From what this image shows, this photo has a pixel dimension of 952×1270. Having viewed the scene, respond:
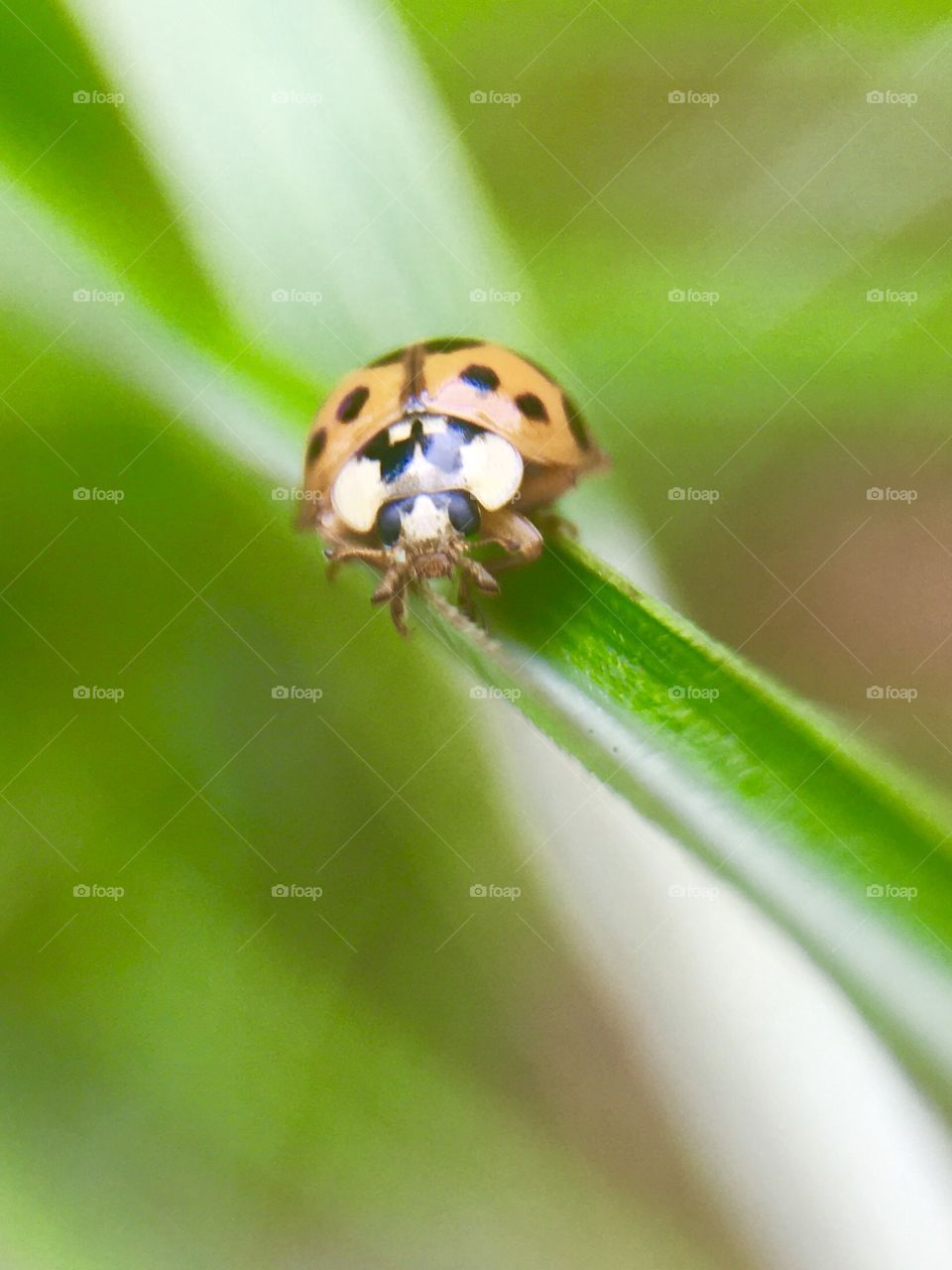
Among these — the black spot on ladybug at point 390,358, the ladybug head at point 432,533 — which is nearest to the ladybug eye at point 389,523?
the ladybug head at point 432,533

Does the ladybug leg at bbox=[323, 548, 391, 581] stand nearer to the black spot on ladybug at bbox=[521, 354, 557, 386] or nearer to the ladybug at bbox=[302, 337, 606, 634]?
the ladybug at bbox=[302, 337, 606, 634]

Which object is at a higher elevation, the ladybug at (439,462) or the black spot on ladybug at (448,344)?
the black spot on ladybug at (448,344)

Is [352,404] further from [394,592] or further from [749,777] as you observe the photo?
[749,777]

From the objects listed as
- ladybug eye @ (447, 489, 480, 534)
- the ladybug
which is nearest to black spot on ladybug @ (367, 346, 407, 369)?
the ladybug

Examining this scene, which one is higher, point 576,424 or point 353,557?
point 576,424

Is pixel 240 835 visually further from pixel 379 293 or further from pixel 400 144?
pixel 400 144

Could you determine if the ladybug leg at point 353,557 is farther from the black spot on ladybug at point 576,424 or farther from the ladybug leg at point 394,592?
the black spot on ladybug at point 576,424

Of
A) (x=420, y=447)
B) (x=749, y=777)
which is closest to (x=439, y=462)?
(x=420, y=447)
